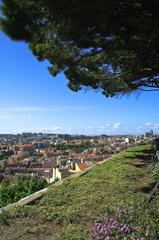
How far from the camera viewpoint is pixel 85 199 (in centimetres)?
793

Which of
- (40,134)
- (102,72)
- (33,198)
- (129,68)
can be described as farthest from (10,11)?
(40,134)

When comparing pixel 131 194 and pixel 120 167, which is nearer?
pixel 131 194

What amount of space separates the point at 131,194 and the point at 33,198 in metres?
1.71

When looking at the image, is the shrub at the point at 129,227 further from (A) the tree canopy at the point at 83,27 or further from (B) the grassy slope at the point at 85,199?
(A) the tree canopy at the point at 83,27

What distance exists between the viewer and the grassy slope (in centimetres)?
649

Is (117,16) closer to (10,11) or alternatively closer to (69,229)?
(10,11)

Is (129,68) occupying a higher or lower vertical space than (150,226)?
higher

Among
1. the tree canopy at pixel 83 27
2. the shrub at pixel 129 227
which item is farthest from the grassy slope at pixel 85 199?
the tree canopy at pixel 83 27

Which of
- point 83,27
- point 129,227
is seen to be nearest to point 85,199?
point 129,227

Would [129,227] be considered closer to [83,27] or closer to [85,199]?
[85,199]

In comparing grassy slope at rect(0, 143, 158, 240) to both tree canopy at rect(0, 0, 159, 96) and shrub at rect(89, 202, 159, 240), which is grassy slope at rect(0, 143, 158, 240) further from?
tree canopy at rect(0, 0, 159, 96)

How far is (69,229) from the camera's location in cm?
604

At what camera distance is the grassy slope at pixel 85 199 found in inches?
256

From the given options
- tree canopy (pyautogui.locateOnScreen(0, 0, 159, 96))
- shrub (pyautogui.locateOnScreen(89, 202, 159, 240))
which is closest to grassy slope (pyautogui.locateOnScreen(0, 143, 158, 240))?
shrub (pyautogui.locateOnScreen(89, 202, 159, 240))
